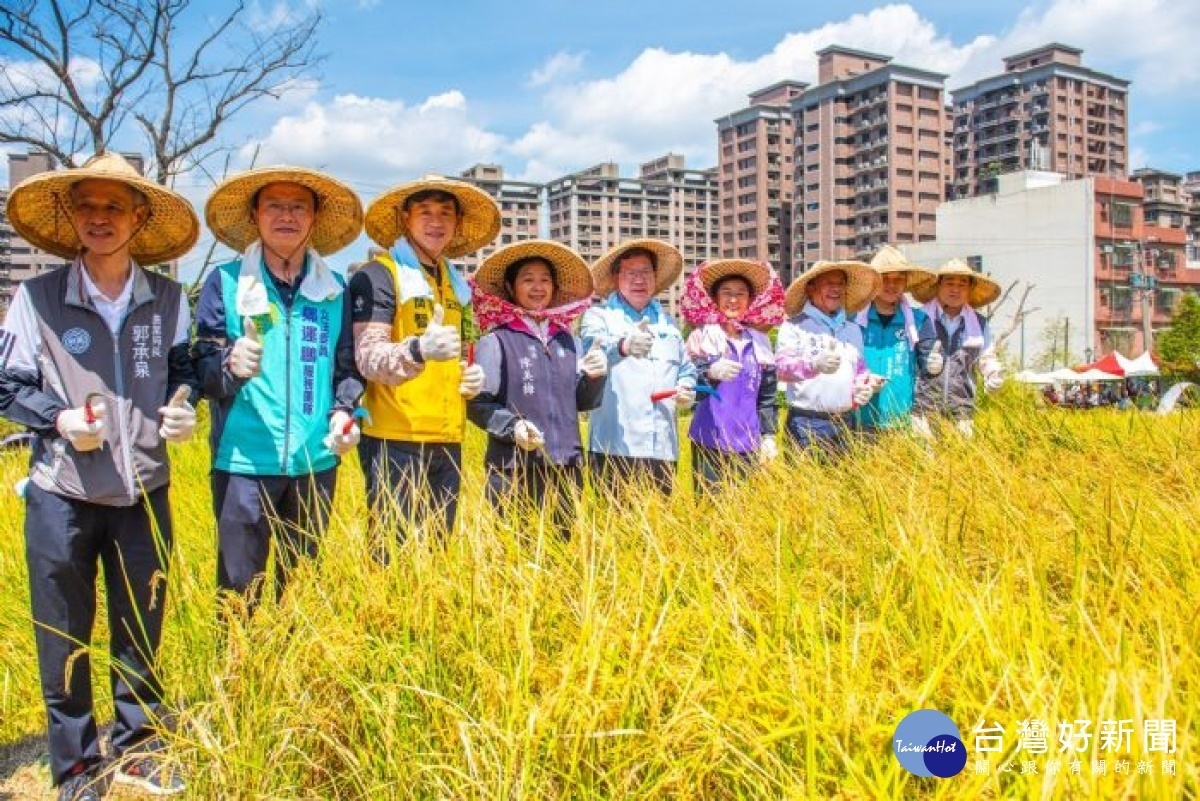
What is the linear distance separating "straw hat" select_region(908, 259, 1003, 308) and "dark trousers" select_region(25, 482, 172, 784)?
4.98m

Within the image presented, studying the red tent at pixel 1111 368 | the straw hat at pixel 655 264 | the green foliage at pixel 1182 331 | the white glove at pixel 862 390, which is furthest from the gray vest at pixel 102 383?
the green foliage at pixel 1182 331

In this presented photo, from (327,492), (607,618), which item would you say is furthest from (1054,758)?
(327,492)

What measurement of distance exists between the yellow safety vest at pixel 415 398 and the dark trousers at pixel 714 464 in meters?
1.35

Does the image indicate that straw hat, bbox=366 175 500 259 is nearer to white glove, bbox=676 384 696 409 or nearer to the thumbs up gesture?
the thumbs up gesture

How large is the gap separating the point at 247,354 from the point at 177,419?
282 millimetres

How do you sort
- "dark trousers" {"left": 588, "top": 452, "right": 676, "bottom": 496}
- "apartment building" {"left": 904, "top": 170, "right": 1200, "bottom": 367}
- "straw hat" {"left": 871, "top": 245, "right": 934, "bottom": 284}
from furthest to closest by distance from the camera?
"apartment building" {"left": 904, "top": 170, "right": 1200, "bottom": 367}
"straw hat" {"left": 871, "top": 245, "right": 934, "bottom": 284}
"dark trousers" {"left": 588, "top": 452, "right": 676, "bottom": 496}

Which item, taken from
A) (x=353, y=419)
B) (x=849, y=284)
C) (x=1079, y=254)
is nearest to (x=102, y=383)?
(x=353, y=419)

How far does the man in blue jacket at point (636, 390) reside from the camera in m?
4.54

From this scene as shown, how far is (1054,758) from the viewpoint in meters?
1.65

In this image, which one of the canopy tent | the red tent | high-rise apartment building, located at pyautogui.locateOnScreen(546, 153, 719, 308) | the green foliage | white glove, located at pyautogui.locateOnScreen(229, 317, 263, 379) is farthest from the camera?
high-rise apartment building, located at pyautogui.locateOnScreen(546, 153, 719, 308)

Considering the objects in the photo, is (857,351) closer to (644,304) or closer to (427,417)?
(644,304)

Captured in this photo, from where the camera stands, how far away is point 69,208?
3102 mm

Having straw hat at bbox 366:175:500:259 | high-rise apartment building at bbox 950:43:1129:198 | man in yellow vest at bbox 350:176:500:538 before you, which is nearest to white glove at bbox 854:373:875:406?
straw hat at bbox 366:175:500:259

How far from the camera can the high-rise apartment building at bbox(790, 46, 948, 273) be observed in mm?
80375
